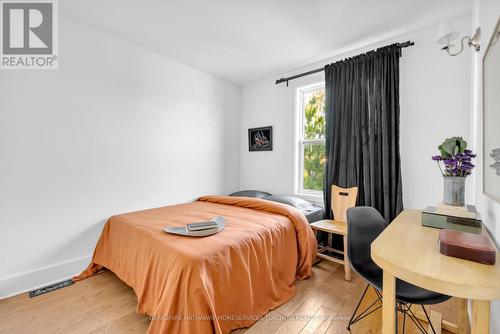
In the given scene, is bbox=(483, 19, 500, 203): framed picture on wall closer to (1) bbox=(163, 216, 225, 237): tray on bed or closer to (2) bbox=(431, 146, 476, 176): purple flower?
(2) bbox=(431, 146, 476, 176): purple flower

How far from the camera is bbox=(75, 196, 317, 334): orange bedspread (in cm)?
134

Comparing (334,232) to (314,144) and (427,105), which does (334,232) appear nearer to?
(314,144)

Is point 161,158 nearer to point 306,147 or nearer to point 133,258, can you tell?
point 133,258

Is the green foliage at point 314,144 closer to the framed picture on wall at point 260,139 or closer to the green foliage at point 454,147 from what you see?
the framed picture on wall at point 260,139

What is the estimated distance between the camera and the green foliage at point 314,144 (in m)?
3.26

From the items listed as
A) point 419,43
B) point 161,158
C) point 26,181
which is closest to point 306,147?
point 419,43

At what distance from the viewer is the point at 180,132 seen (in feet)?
10.7

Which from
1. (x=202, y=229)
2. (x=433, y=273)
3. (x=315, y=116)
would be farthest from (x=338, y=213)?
(x=433, y=273)

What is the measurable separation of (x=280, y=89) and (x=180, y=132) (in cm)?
171

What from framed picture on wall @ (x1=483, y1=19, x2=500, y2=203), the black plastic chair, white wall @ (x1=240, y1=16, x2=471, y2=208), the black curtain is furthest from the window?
framed picture on wall @ (x1=483, y1=19, x2=500, y2=203)

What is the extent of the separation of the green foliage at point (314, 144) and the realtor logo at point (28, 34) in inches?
121

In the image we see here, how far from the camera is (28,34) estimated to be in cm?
217

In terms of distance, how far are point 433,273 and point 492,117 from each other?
34.1 inches

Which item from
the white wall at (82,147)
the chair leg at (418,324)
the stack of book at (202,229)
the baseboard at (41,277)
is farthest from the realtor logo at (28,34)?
the chair leg at (418,324)
